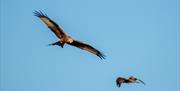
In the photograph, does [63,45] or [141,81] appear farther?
[141,81]

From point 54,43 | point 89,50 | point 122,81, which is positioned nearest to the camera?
point 54,43

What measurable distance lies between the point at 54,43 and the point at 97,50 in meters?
2.76

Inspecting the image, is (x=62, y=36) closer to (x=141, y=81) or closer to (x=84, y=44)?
(x=84, y=44)

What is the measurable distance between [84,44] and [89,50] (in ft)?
2.20

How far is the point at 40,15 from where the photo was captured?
29250 millimetres

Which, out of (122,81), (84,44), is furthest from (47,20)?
(122,81)

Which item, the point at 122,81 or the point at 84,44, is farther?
the point at 122,81

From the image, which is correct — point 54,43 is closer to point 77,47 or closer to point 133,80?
point 77,47

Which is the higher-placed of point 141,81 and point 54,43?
point 141,81

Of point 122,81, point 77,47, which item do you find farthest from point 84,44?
point 122,81

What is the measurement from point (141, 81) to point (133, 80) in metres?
0.64

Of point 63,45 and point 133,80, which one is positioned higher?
point 133,80

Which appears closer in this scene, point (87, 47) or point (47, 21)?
point (47, 21)

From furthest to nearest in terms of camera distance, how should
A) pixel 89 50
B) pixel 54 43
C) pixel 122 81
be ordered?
1. pixel 122 81
2. pixel 89 50
3. pixel 54 43
